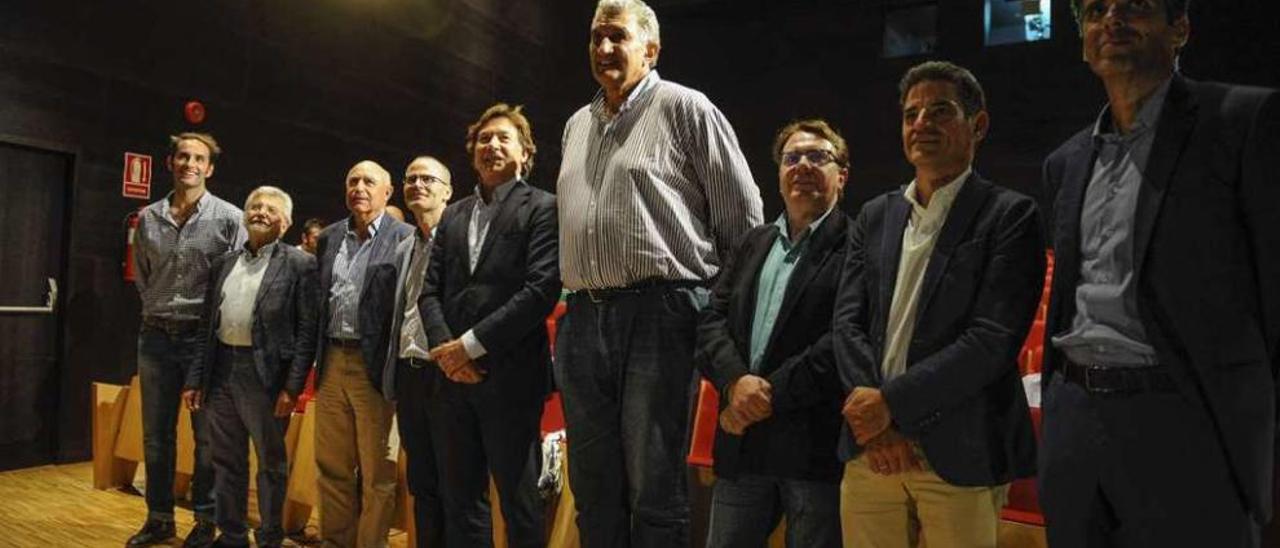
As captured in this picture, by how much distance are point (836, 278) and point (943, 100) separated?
369 millimetres

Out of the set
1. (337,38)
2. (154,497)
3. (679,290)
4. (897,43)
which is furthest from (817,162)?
(897,43)

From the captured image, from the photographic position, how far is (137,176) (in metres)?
4.73

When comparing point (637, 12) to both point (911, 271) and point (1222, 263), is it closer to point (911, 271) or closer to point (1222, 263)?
point (911, 271)

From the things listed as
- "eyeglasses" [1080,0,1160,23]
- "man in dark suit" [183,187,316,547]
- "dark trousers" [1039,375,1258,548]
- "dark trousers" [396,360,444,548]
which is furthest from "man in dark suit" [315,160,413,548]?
"eyeglasses" [1080,0,1160,23]

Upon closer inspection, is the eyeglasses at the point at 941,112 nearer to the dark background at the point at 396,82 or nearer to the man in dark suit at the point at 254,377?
the man in dark suit at the point at 254,377

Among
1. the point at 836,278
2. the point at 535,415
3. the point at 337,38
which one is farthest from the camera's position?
the point at 337,38

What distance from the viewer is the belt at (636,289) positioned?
5.66 feet

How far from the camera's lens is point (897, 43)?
714 centimetres

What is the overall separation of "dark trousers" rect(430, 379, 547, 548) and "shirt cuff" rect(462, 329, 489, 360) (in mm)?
75

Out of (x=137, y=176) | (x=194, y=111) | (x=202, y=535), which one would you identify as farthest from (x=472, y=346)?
(x=194, y=111)

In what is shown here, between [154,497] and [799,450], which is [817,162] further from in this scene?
[154,497]

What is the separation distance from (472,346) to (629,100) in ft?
2.04

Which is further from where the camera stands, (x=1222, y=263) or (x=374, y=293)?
(x=374, y=293)

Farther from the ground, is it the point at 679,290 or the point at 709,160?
the point at 709,160
